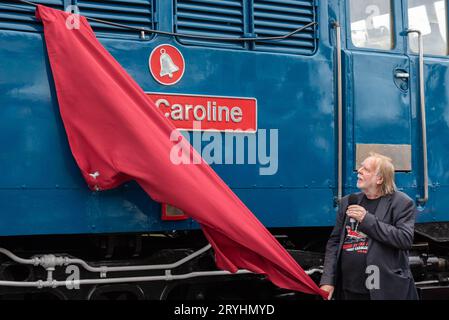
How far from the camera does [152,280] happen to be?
4957 mm

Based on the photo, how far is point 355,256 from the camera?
13.6ft

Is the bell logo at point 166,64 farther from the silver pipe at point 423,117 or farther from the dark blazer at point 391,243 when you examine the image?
the silver pipe at point 423,117

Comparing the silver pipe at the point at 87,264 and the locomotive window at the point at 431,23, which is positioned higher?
the locomotive window at the point at 431,23

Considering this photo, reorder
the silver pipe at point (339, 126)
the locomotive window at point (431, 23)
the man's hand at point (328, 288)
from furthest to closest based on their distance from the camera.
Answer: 1. the locomotive window at point (431, 23)
2. the silver pipe at point (339, 126)
3. the man's hand at point (328, 288)

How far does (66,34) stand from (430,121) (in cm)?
306

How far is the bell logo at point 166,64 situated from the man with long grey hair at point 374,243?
1.45 metres

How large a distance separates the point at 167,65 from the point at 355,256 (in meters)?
1.80

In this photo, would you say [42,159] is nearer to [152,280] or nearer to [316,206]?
[152,280]

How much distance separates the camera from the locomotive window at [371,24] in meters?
5.59

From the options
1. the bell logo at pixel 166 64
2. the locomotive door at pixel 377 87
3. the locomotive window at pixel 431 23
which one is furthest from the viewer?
the locomotive window at pixel 431 23

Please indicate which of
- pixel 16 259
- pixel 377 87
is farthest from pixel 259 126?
pixel 16 259

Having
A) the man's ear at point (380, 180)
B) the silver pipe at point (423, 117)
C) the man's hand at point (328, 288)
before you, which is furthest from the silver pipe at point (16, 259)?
the silver pipe at point (423, 117)

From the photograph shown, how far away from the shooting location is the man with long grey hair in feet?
13.1

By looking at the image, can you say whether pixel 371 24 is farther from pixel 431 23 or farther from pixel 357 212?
pixel 357 212
